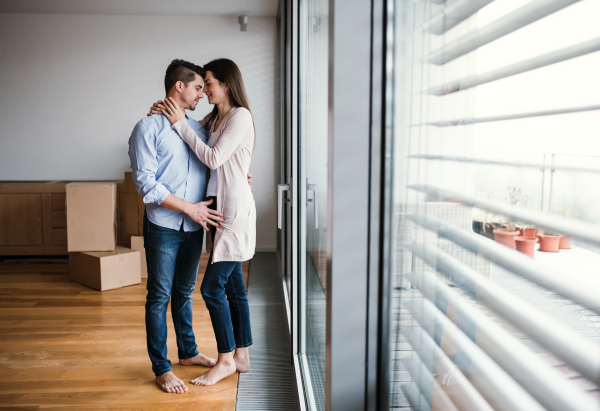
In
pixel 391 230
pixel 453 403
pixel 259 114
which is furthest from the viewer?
pixel 259 114

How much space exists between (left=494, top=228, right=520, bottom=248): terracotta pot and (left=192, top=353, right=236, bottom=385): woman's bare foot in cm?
195

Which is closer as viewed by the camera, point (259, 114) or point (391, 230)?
point (391, 230)

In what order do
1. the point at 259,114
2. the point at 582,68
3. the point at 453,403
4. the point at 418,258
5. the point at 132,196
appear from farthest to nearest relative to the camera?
the point at 259,114 → the point at 132,196 → the point at 418,258 → the point at 453,403 → the point at 582,68

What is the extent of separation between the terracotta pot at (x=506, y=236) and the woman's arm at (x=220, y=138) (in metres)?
1.62

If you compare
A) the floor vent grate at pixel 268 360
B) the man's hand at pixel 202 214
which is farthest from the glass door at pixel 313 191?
the man's hand at pixel 202 214

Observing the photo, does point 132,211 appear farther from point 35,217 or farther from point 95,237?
point 35,217

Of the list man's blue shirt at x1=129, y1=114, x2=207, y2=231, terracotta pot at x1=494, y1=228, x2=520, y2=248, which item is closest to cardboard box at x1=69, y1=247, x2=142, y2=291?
man's blue shirt at x1=129, y1=114, x2=207, y2=231

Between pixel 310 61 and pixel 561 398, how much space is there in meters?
1.63

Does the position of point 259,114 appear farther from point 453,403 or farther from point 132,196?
point 453,403

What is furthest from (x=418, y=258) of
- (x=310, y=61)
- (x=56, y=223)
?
(x=56, y=223)

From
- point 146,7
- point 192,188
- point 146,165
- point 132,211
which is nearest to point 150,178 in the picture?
point 146,165

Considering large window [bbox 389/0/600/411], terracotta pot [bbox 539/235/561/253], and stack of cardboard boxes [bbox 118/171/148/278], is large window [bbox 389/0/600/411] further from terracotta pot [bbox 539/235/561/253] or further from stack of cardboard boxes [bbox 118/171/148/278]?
stack of cardboard boxes [bbox 118/171/148/278]

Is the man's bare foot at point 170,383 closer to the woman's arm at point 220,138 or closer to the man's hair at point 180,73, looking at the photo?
the woman's arm at point 220,138

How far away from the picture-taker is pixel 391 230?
2.76ft
